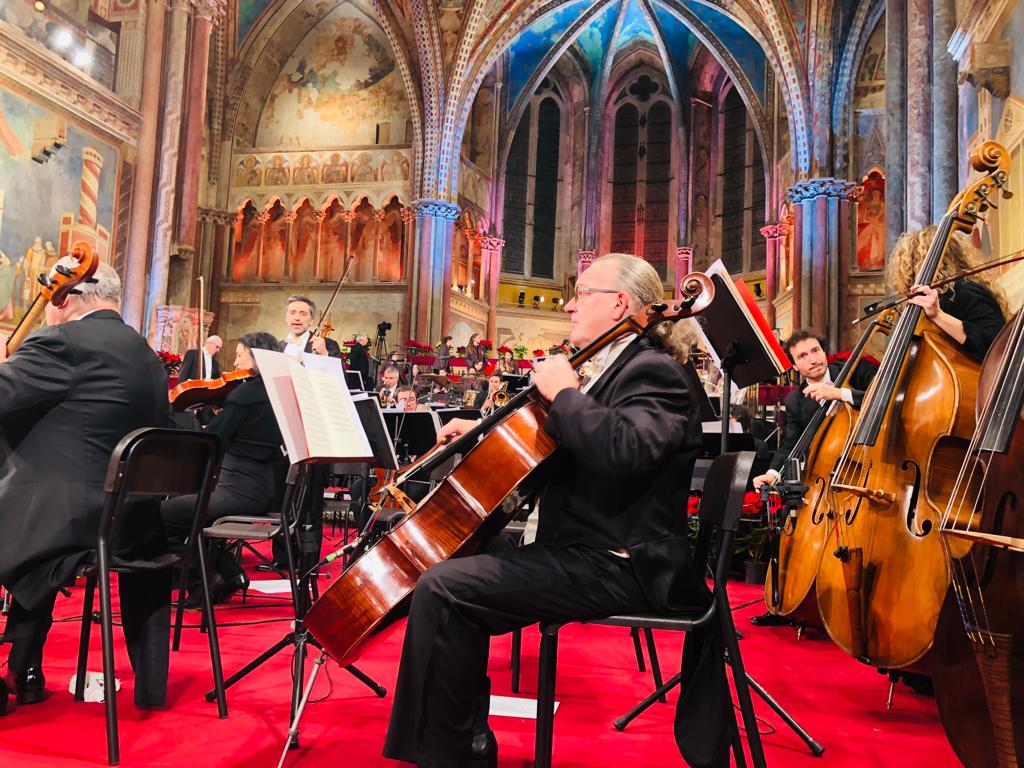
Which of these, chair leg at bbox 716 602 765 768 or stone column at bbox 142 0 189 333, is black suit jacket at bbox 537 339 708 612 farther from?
stone column at bbox 142 0 189 333

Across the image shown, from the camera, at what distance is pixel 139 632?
3.06 meters

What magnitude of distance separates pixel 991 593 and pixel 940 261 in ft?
5.59

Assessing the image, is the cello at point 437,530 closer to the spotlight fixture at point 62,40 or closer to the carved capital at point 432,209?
the spotlight fixture at point 62,40

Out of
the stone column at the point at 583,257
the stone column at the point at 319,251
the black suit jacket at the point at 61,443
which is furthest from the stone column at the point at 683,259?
the black suit jacket at the point at 61,443

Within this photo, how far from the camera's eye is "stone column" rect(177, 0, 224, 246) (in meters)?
Result: 13.2

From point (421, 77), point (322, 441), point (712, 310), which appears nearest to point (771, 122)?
point (421, 77)

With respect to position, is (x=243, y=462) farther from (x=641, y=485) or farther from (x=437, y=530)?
(x=641, y=485)

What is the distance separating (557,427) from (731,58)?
2296 centimetres

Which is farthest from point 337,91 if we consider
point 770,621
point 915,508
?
point 915,508

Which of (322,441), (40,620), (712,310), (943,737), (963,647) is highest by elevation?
(712,310)

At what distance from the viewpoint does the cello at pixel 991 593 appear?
1800 millimetres

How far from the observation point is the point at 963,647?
78.7 inches

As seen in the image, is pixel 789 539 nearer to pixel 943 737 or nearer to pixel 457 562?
→ pixel 943 737

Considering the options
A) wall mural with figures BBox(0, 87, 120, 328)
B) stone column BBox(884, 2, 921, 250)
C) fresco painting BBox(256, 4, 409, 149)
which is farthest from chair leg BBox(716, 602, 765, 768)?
fresco painting BBox(256, 4, 409, 149)
